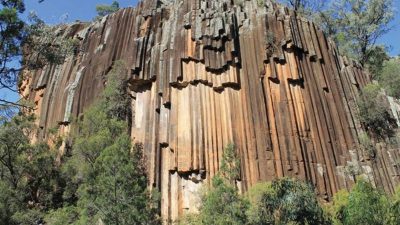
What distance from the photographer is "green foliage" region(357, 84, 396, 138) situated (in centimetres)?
2073

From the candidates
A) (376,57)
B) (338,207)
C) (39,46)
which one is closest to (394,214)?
(338,207)

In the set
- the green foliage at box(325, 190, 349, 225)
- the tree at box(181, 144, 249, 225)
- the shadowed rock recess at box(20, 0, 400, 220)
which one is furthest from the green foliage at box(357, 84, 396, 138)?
the tree at box(181, 144, 249, 225)

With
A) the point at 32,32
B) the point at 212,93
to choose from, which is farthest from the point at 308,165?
the point at 32,32

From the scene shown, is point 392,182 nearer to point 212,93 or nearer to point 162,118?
point 212,93

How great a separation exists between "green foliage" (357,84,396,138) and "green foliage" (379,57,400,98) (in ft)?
16.3

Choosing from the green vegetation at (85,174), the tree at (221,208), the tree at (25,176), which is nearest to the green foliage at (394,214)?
the tree at (221,208)

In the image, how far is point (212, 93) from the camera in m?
19.8

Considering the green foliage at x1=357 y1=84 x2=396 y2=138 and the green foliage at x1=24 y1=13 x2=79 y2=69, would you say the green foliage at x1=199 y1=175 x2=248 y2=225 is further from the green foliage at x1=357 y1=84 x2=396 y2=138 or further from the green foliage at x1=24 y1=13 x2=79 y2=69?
the green foliage at x1=357 y1=84 x2=396 y2=138

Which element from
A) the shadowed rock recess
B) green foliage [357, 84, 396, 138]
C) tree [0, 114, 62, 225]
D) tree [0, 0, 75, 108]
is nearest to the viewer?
tree [0, 0, 75, 108]

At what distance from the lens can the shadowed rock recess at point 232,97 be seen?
59.4ft

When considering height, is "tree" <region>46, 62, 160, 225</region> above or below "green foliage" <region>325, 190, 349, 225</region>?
above

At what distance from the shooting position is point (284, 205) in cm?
1534

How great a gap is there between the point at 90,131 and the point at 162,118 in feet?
11.5

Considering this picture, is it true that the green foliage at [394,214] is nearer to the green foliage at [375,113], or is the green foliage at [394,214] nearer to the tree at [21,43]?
the green foliage at [375,113]
